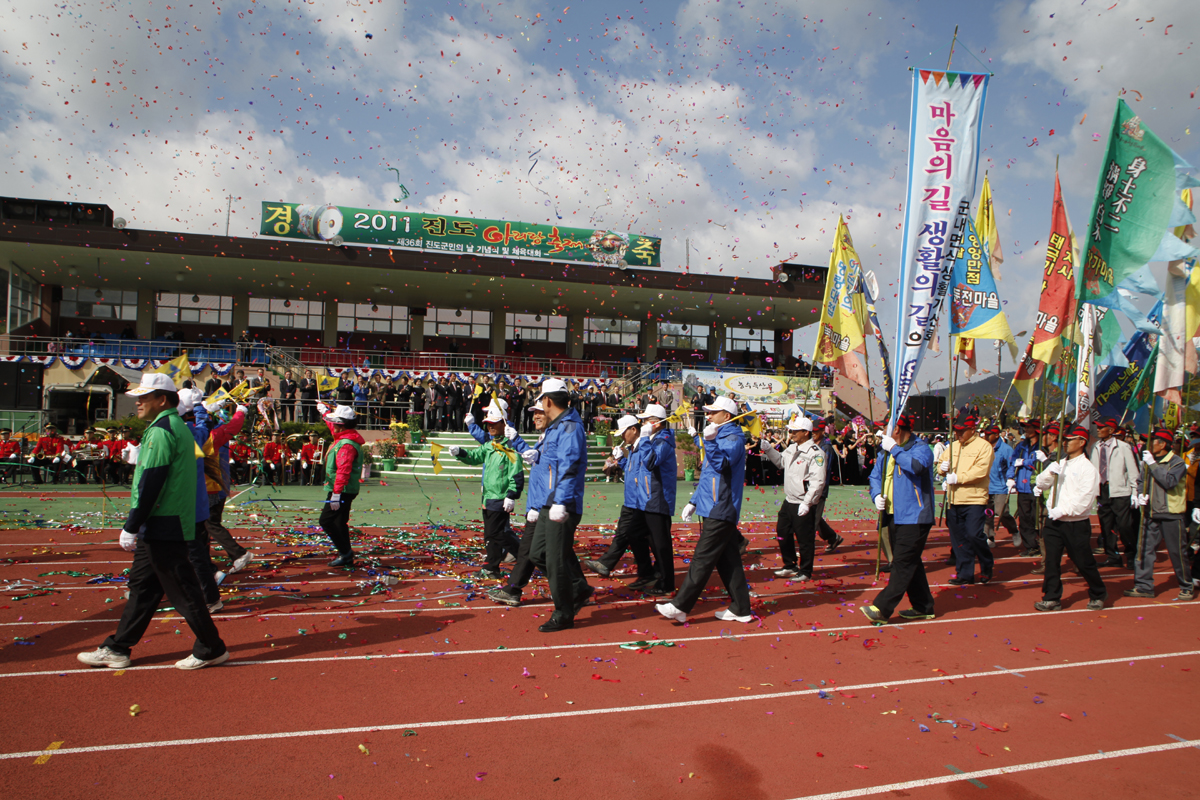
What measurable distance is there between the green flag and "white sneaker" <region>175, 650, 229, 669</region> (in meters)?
7.99

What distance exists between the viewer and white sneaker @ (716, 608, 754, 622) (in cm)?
625

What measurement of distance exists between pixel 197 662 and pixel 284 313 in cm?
3133

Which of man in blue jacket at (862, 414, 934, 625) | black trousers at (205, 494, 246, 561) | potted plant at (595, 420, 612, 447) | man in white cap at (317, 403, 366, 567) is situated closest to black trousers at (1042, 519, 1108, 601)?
man in blue jacket at (862, 414, 934, 625)

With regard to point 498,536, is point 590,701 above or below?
below

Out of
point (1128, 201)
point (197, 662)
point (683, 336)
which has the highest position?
point (683, 336)

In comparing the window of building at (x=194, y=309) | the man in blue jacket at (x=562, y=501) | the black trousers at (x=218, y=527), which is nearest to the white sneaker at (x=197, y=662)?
the man in blue jacket at (x=562, y=501)

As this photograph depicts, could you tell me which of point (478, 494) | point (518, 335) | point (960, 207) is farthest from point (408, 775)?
point (518, 335)

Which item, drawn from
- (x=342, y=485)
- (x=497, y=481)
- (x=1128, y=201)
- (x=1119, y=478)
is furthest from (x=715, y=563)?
(x=1119, y=478)

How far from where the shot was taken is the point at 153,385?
4.96m

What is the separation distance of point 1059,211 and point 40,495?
59.2ft

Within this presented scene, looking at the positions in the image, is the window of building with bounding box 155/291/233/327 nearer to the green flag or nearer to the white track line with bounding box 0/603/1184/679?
the white track line with bounding box 0/603/1184/679

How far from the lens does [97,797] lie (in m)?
3.23

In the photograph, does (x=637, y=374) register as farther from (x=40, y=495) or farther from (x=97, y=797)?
(x=97, y=797)

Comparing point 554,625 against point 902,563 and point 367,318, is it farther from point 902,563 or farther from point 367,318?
point 367,318
